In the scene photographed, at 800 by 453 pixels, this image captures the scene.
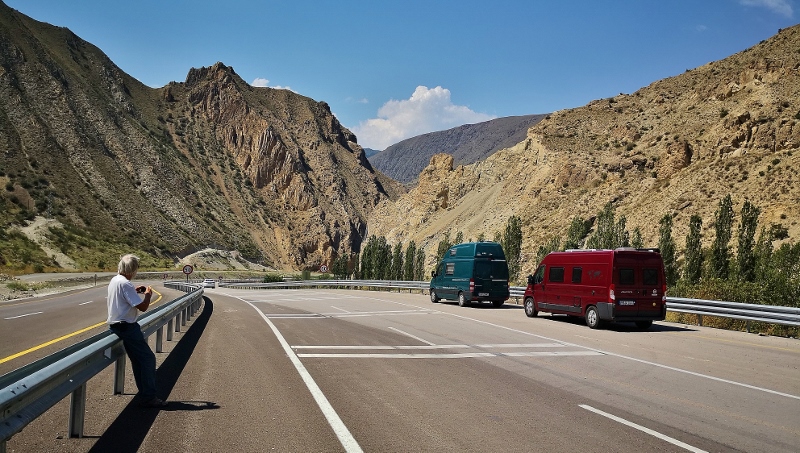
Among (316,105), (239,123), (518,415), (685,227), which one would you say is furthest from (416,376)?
(316,105)

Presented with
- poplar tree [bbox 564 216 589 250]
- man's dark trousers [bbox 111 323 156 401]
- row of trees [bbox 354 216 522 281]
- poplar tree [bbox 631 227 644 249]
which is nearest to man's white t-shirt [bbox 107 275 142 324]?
man's dark trousers [bbox 111 323 156 401]

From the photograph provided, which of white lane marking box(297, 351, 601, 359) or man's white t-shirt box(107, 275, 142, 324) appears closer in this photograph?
man's white t-shirt box(107, 275, 142, 324)

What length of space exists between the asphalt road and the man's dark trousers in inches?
9.8

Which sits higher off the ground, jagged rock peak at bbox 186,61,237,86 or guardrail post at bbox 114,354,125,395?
jagged rock peak at bbox 186,61,237,86

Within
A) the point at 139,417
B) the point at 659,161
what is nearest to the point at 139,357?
the point at 139,417

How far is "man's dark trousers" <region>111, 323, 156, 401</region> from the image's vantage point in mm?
6379

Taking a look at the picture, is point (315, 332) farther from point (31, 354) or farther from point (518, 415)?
point (518, 415)

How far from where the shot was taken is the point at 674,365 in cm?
1041

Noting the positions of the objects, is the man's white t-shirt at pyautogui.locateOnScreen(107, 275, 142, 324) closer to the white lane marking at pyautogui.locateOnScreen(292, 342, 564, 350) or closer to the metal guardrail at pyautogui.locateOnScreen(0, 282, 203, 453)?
the metal guardrail at pyautogui.locateOnScreen(0, 282, 203, 453)

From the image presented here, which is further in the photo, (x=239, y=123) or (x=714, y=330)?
(x=239, y=123)

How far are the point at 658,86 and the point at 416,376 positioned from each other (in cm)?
8996

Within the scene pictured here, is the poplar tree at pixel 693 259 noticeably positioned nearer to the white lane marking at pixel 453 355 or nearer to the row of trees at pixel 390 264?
the white lane marking at pixel 453 355

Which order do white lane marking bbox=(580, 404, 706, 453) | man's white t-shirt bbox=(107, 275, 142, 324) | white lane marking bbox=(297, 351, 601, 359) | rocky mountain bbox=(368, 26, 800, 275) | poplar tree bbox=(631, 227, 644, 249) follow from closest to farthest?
white lane marking bbox=(580, 404, 706, 453)
man's white t-shirt bbox=(107, 275, 142, 324)
white lane marking bbox=(297, 351, 601, 359)
poplar tree bbox=(631, 227, 644, 249)
rocky mountain bbox=(368, 26, 800, 275)

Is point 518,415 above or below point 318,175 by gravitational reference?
below
